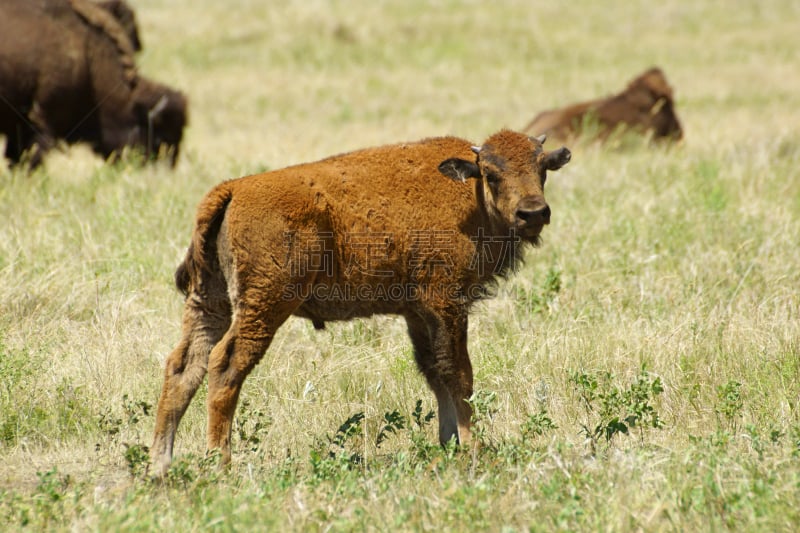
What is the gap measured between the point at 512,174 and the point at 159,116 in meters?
8.83

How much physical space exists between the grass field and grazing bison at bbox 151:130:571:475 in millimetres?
408

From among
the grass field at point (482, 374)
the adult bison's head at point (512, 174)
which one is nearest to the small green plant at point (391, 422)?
the grass field at point (482, 374)

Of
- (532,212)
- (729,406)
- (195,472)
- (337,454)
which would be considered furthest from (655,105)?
(195,472)

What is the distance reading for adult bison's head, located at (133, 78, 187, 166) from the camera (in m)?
13.3

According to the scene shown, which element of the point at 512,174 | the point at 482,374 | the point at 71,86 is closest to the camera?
the point at 512,174

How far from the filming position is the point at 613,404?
231 inches

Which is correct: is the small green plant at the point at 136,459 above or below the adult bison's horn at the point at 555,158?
below

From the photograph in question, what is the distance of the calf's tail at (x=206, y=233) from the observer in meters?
5.52

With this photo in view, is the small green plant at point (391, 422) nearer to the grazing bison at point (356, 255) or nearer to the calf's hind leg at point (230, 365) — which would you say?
the grazing bison at point (356, 255)

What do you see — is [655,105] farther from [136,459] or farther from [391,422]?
[136,459]

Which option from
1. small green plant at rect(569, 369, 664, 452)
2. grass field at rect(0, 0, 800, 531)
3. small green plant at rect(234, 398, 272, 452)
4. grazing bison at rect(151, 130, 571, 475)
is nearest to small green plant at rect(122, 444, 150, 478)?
grass field at rect(0, 0, 800, 531)

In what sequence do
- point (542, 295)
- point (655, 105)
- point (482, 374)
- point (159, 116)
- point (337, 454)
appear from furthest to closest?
point (655, 105) → point (159, 116) → point (542, 295) → point (482, 374) → point (337, 454)

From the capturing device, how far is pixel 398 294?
19.1ft

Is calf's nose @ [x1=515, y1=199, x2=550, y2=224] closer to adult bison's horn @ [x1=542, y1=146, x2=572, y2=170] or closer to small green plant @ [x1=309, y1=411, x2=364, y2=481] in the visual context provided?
adult bison's horn @ [x1=542, y1=146, x2=572, y2=170]
